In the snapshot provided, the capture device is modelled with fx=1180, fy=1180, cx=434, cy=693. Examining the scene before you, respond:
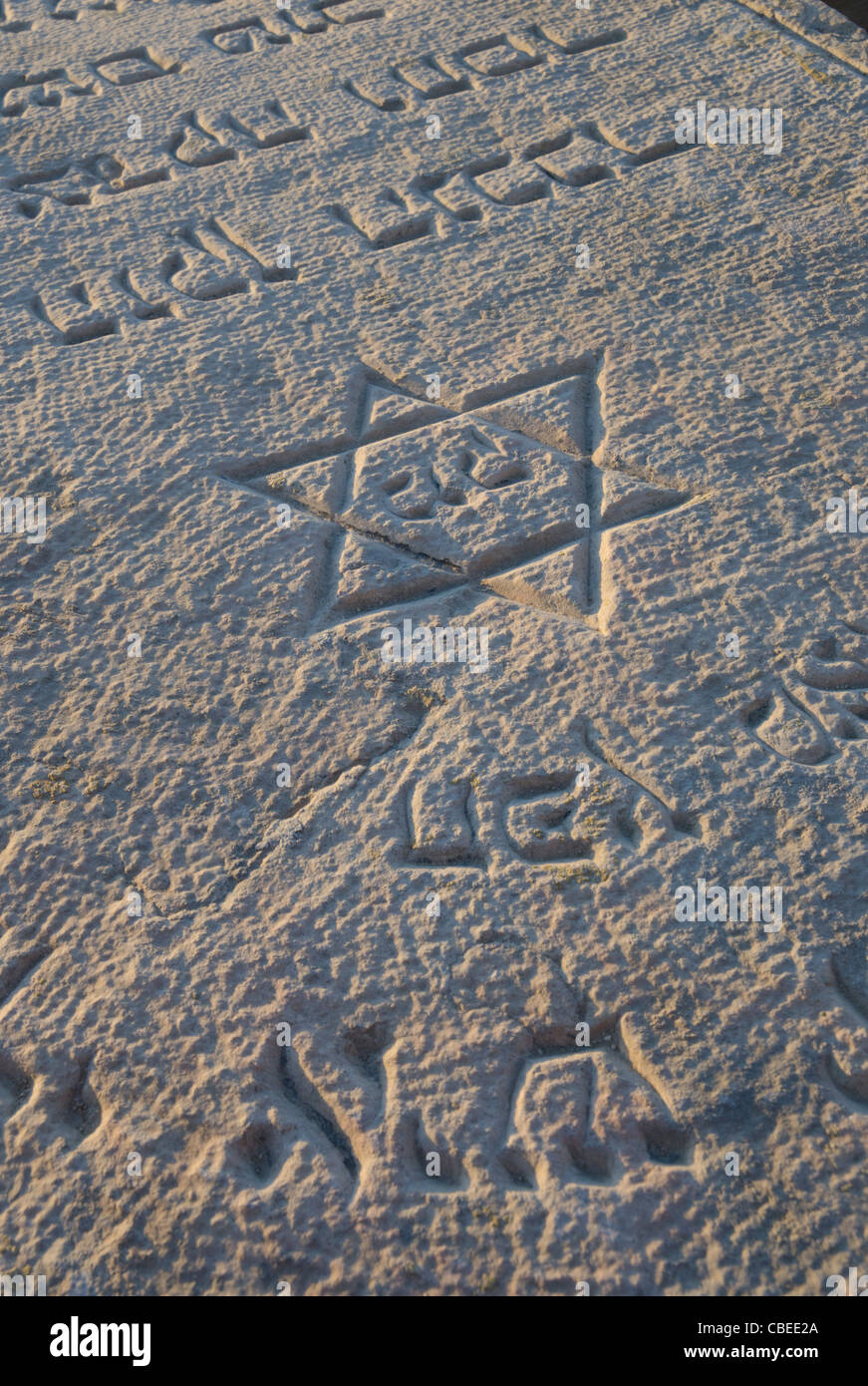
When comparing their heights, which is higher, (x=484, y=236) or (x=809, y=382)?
(x=484, y=236)

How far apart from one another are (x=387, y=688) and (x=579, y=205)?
138cm

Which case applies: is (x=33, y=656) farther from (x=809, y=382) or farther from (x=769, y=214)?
(x=769, y=214)

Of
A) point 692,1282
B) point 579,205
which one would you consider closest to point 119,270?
point 579,205

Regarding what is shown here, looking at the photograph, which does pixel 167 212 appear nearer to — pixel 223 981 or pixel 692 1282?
pixel 223 981

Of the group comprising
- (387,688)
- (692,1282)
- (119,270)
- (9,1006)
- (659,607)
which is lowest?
(692,1282)

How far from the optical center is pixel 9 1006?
1.59 meters

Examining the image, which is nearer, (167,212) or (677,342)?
(677,342)

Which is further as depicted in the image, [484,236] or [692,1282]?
[484,236]

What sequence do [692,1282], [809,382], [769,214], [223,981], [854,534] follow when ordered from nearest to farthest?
[692,1282] < [223,981] < [854,534] < [809,382] < [769,214]

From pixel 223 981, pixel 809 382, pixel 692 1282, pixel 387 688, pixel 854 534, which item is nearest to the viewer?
pixel 692 1282

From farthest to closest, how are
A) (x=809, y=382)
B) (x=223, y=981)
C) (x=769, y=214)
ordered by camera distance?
(x=769, y=214) → (x=809, y=382) → (x=223, y=981)

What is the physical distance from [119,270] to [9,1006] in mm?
1669

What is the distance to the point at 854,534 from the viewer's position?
6.48 ft

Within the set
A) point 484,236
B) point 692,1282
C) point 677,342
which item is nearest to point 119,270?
point 484,236
